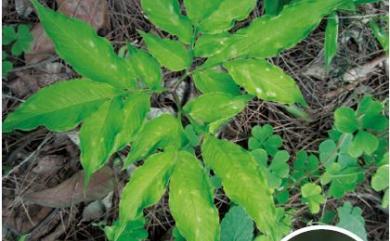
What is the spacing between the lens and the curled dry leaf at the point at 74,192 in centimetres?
120

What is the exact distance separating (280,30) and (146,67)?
0.21 meters

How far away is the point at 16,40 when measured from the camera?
1.19 m

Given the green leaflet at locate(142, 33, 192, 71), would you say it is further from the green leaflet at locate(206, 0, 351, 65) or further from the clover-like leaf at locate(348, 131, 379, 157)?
the clover-like leaf at locate(348, 131, 379, 157)

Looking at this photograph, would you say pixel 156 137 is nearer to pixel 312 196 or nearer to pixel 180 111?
pixel 180 111

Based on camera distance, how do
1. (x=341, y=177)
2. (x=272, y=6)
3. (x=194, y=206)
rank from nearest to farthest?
(x=194, y=206) < (x=272, y=6) < (x=341, y=177)

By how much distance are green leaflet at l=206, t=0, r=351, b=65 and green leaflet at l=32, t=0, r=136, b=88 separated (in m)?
0.18

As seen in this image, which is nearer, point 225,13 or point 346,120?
point 225,13

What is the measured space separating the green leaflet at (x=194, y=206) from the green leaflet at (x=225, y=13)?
23cm

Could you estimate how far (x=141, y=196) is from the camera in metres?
0.82

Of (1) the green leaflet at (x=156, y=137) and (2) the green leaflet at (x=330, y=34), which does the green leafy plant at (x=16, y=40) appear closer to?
(1) the green leaflet at (x=156, y=137)

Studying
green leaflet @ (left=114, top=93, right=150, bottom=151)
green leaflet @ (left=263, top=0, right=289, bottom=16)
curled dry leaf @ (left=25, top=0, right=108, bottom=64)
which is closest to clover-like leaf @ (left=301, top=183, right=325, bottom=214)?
green leaflet @ (left=263, top=0, right=289, bottom=16)

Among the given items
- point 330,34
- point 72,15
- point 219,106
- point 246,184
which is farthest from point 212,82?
point 72,15

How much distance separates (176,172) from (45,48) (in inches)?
21.9

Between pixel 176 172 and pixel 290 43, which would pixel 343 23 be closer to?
pixel 290 43
